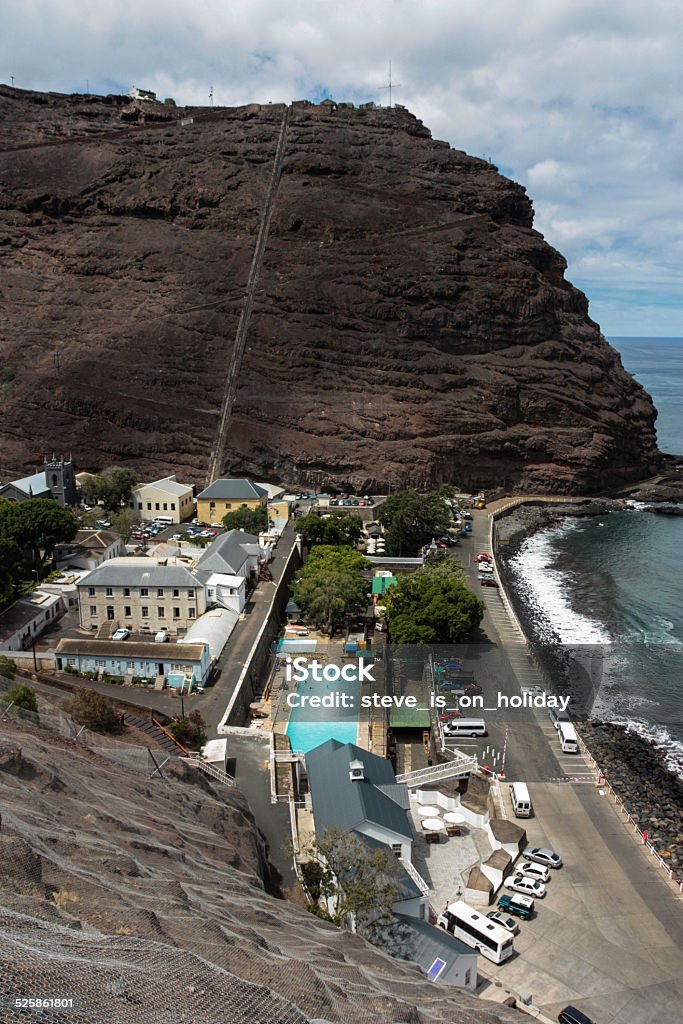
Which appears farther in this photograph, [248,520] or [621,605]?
[248,520]

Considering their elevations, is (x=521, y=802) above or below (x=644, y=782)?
above

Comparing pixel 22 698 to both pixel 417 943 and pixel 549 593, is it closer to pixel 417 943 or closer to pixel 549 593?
pixel 417 943

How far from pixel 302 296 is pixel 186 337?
572 inches

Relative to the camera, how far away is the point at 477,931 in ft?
77.1

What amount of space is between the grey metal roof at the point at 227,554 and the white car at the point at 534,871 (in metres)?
24.1

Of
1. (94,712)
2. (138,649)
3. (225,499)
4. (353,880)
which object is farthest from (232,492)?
(353,880)

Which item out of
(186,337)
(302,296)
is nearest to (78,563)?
(186,337)

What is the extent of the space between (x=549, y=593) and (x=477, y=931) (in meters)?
37.8

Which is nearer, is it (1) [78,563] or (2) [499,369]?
(1) [78,563]

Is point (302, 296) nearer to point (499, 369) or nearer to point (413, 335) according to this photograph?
point (413, 335)

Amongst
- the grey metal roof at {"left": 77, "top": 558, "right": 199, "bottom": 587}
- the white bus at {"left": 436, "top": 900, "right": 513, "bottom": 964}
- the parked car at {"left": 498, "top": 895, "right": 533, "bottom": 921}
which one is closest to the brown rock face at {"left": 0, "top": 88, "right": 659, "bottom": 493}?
the grey metal roof at {"left": 77, "top": 558, "right": 199, "bottom": 587}

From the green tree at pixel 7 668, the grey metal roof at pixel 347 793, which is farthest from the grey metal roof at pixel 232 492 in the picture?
the grey metal roof at pixel 347 793

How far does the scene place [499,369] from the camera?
93188 mm

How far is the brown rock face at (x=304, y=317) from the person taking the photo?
85.7 metres
